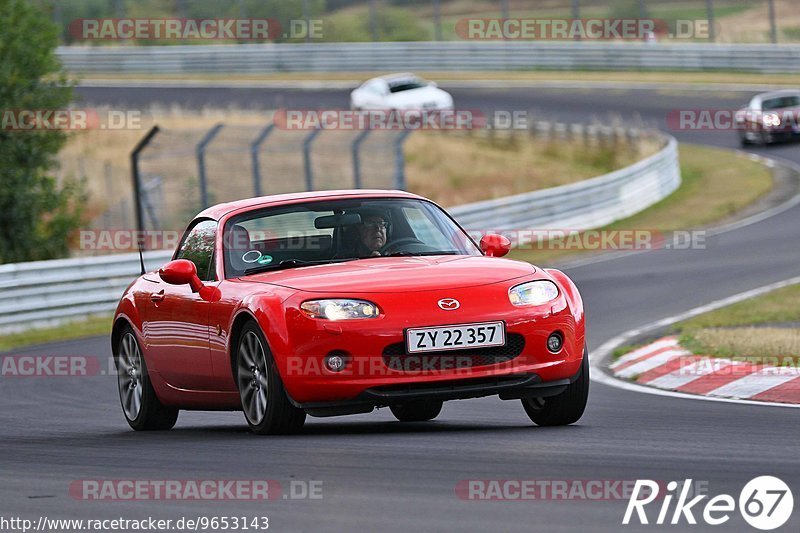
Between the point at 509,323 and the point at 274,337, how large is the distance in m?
1.18

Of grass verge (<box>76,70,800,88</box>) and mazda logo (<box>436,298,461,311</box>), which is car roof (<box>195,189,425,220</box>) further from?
grass verge (<box>76,70,800,88</box>)

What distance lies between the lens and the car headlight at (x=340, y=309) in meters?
7.52

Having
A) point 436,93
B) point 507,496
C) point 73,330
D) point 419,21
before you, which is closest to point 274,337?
point 507,496

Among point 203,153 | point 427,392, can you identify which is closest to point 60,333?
point 203,153

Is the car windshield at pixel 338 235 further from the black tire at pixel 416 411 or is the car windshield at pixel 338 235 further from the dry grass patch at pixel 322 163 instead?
the dry grass patch at pixel 322 163

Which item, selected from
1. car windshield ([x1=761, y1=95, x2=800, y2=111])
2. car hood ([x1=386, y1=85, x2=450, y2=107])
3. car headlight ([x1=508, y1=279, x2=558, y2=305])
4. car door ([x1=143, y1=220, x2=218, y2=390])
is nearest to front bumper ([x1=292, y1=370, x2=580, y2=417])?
car headlight ([x1=508, y1=279, x2=558, y2=305])

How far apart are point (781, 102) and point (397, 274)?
28873 mm

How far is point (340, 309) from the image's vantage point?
297 inches

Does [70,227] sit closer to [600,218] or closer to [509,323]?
[600,218]

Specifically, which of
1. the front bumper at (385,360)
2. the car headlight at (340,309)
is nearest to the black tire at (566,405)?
the front bumper at (385,360)

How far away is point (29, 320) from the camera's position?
18.6 meters

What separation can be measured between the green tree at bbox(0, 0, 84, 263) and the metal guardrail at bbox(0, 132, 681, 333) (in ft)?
17.9

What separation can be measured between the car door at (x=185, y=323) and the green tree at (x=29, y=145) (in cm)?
1610

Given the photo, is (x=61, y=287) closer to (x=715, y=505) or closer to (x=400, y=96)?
(x=715, y=505)
